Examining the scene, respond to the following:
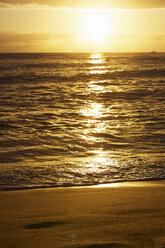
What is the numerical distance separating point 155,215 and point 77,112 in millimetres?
10595

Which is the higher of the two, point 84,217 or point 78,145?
point 78,145

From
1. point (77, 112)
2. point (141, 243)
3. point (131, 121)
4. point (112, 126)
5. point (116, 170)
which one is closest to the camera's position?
point (141, 243)

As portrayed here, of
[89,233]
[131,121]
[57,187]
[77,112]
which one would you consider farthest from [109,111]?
[89,233]

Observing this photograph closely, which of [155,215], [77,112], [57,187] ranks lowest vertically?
[155,215]

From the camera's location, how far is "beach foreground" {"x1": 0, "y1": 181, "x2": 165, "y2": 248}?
318 centimetres

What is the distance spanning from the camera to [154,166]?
6.44m

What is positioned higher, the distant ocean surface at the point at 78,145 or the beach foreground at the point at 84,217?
the distant ocean surface at the point at 78,145

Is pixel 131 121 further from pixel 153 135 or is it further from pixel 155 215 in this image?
pixel 155 215

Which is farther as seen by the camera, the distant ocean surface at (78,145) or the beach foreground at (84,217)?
the distant ocean surface at (78,145)

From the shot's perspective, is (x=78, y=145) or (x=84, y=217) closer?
(x=84, y=217)

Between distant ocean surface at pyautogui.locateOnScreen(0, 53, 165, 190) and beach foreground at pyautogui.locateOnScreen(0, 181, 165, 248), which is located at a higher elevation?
distant ocean surface at pyautogui.locateOnScreen(0, 53, 165, 190)

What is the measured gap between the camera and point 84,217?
12.5ft

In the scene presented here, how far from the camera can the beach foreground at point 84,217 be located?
3178 mm

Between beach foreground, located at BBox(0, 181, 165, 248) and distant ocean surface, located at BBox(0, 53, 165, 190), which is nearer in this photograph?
beach foreground, located at BBox(0, 181, 165, 248)
